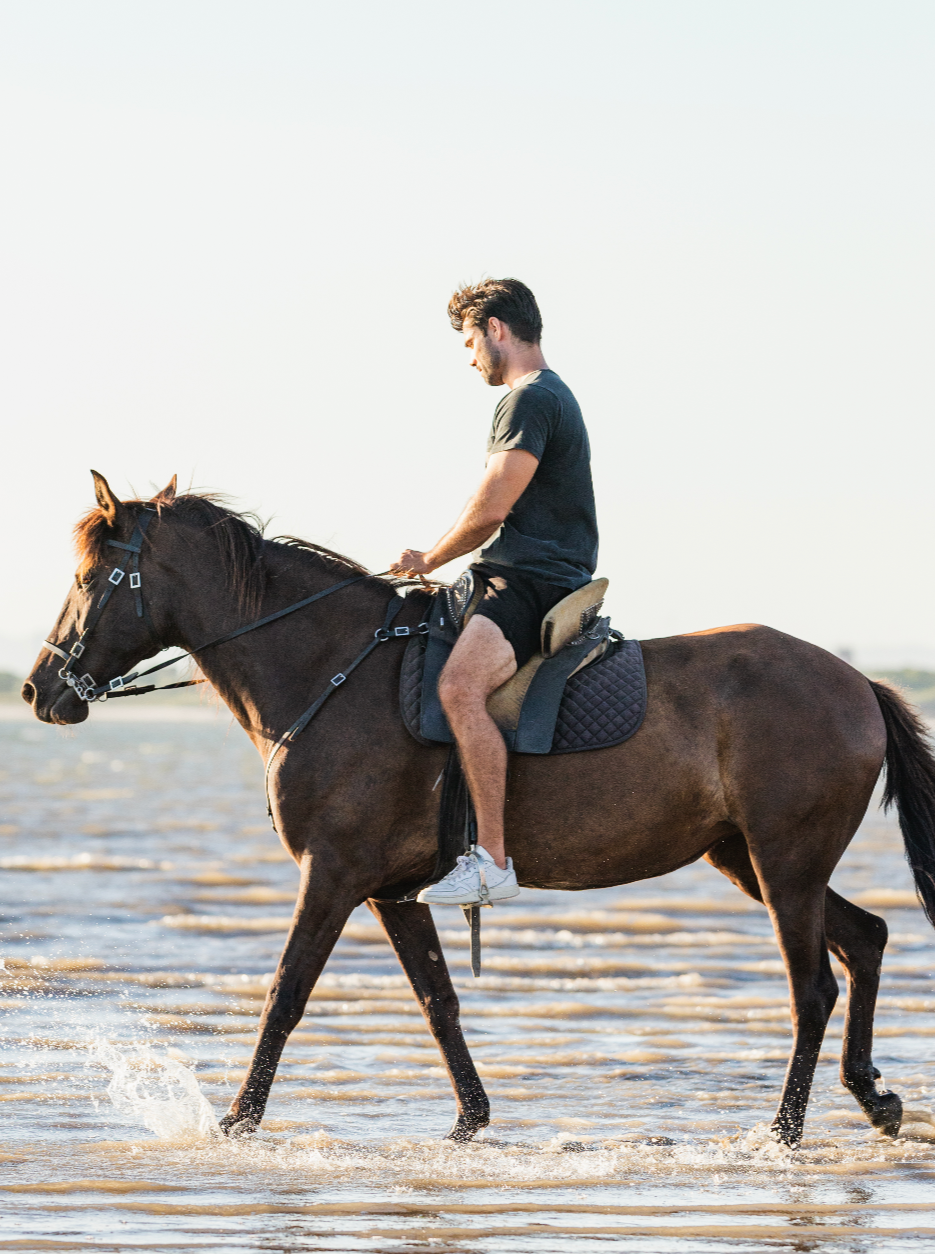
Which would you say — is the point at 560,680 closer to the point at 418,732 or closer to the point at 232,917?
the point at 418,732

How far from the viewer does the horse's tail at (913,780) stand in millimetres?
6191

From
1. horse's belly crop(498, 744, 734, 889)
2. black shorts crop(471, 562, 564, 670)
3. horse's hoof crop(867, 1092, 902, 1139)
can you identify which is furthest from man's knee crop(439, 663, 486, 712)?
horse's hoof crop(867, 1092, 902, 1139)

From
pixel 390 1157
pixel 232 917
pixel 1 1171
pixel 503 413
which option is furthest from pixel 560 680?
pixel 232 917

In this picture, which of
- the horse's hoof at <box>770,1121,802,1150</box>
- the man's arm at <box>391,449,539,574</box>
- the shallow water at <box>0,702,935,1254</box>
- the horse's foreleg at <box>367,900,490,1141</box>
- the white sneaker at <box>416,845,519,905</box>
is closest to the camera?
the shallow water at <box>0,702,935,1254</box>

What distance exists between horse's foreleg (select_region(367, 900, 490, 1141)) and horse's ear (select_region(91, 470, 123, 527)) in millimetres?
1896

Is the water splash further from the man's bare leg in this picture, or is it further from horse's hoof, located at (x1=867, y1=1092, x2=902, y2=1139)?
horse's hoof, located at (x1=867, y1=1092, x2=902, y2=1139)

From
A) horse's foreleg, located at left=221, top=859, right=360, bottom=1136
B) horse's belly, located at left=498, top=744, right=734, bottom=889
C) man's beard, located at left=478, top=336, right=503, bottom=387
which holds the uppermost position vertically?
man's beard, located at left=478, top=336, right=503, bottom=387

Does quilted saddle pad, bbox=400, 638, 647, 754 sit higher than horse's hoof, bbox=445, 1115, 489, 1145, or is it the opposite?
quilted saddle pad, bbox=400, 638, 647, 754

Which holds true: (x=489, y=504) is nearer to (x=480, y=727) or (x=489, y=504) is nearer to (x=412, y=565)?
(x=412, y=565)

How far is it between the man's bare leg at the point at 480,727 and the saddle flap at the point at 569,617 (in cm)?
22

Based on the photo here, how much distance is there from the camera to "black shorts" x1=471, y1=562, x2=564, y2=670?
5.66 meters

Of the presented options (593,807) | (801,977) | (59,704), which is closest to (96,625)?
(59,704)

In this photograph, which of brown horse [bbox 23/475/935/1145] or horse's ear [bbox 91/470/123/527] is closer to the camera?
brown horse [bbox 23/475/935/1145]

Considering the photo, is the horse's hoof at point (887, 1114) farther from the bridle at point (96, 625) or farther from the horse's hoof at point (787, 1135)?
the bridle at point (96, 625)
